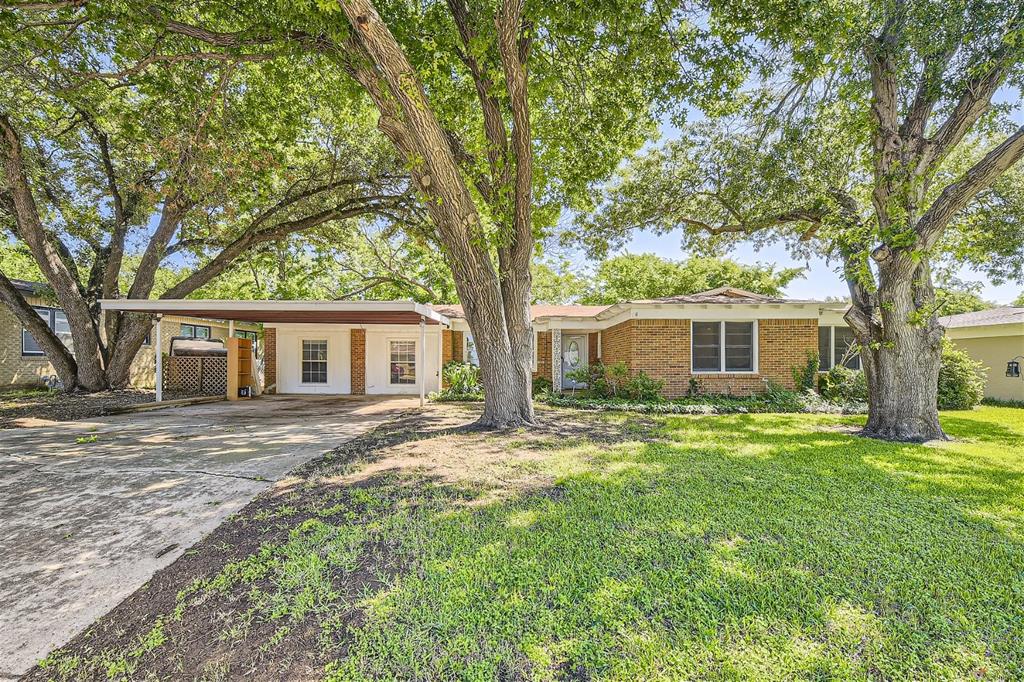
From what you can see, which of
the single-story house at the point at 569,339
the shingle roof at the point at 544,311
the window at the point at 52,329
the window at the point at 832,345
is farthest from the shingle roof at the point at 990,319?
the window at the point at 52,329

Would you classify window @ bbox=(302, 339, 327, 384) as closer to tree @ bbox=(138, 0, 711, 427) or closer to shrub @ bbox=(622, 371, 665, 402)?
tree @ bbox=(138, 0, 711, 427)

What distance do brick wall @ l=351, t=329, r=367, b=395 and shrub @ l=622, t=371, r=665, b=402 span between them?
9.00 m

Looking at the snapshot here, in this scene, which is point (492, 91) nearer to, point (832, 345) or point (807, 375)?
point (807, 375)

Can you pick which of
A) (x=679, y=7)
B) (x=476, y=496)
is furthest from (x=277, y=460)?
(x=679, y=7)

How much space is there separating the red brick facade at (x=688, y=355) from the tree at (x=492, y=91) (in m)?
4.74

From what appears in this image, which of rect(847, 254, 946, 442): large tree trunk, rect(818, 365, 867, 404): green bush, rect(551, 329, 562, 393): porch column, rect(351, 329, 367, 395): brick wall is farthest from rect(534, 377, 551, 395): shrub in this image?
rect(847, 254, 946, 442): large tree trunk

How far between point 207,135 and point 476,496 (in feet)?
29.9

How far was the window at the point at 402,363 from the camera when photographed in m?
15.4

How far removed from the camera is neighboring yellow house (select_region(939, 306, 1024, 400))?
1290cm

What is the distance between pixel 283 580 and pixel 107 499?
2789mm

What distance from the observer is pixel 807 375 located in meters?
12.0

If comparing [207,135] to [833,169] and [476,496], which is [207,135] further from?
[833,169]

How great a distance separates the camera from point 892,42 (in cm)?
627

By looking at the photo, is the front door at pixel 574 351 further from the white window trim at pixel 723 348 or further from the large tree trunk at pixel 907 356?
the large tree trunk at pixel 907 356
